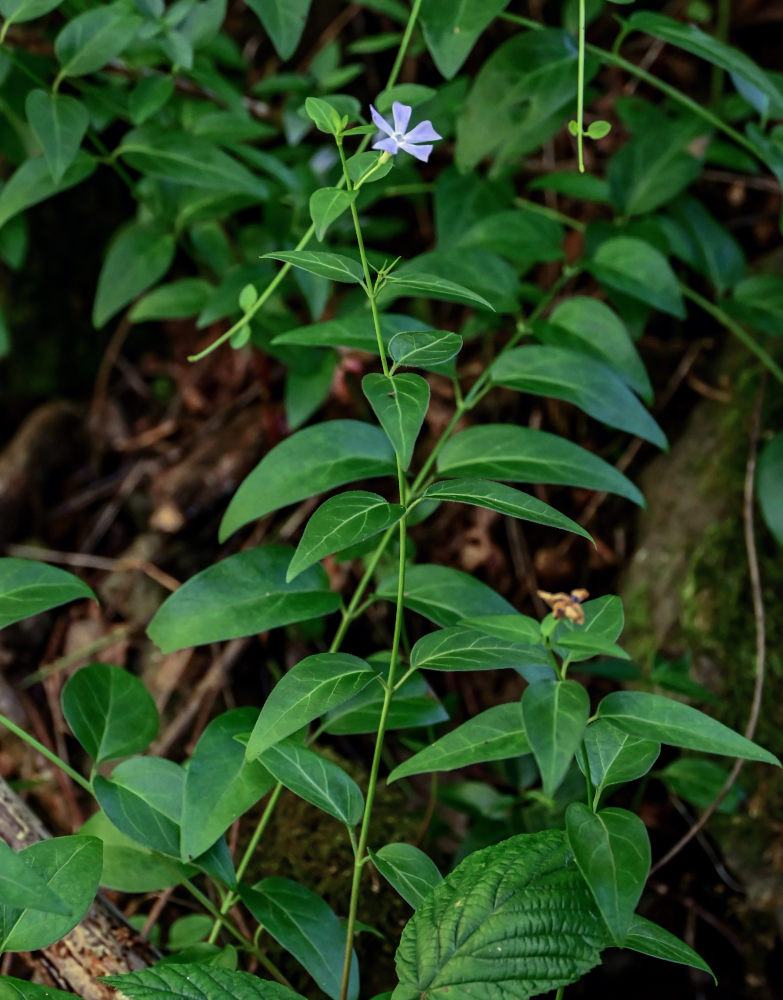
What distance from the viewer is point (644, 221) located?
174cm

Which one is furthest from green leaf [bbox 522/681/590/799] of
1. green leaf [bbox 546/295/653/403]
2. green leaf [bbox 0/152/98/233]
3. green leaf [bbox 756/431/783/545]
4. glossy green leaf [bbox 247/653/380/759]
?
green leaf [bbox 0/152/98/233]

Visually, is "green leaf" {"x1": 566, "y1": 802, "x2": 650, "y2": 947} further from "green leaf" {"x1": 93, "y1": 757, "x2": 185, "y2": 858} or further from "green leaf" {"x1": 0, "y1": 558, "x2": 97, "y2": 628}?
"green leaf" {"x1": 0, "y1": 558, "x2": 97, "y2": 628}

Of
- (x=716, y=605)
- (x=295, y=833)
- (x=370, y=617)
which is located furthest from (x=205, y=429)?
(x=716, y=605)

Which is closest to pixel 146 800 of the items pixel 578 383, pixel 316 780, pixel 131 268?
pixel 316 780

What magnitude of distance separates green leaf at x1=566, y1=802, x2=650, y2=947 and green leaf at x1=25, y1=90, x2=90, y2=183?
1157mm

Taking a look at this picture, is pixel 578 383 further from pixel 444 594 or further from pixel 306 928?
pixel 306 928

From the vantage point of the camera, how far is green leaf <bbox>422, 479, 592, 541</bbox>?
0.91 m

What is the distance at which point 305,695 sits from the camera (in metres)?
0.98

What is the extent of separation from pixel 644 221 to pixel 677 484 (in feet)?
1.92

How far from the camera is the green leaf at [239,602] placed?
1.18 m

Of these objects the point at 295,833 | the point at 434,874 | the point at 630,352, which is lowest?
the point at 295,833

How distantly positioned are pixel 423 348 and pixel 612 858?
0.53 metres

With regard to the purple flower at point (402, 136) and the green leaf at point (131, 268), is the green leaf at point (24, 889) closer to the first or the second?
the purple flower at point (402, 136)

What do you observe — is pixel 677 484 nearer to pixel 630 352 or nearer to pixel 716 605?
pixel 716 605
